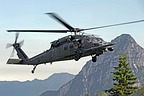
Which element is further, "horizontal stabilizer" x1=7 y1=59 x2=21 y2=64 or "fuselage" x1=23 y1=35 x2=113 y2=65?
"horizontal stabilizer" x1=7 y1=59 x2=21 y2=64

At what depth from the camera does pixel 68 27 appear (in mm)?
39438

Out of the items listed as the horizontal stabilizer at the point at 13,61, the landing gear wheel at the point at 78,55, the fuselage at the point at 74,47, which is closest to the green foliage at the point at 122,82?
the horizontal stabilizer at the point at 13,61

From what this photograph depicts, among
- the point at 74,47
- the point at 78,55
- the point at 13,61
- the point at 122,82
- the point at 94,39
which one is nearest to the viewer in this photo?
the point at 78,55

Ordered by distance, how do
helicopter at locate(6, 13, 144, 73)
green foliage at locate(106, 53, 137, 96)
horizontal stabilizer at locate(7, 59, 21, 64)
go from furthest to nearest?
green foliage at locate(106, 53, 137, 96), horizontal stabilizer at locate(7, 59, 21, 64), helicopter at locate(6, 13, 144, 73)

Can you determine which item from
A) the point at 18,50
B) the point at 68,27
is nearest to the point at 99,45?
the point at 68,27

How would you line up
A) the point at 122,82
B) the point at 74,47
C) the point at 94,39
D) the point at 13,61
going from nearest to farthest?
1. the point at 74,47
2. the point at 94,39
3. the point at 13,61
4. the point at 122,82

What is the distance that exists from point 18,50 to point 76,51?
59.1 feet

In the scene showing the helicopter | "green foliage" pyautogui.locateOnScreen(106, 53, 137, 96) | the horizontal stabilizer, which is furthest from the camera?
"green foliage" pyautogui.locateOnScreen(106, 53, 137, 96)

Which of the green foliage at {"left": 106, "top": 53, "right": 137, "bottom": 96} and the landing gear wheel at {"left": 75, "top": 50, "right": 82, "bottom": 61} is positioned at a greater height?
the landing gear wheel at {"left": 75, "top": 50, "right": 82, "bottom": 61}

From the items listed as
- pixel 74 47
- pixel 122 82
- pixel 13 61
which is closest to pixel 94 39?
pixel 74 47

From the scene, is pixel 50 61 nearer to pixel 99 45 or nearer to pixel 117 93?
pixel 99 45

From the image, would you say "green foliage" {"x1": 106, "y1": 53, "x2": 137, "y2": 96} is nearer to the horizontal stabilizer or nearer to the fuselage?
the horizontal stabilizer

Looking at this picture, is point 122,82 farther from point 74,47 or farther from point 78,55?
point 78,55

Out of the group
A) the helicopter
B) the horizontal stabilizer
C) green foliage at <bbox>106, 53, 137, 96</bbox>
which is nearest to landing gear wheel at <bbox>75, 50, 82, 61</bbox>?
the helicopter
